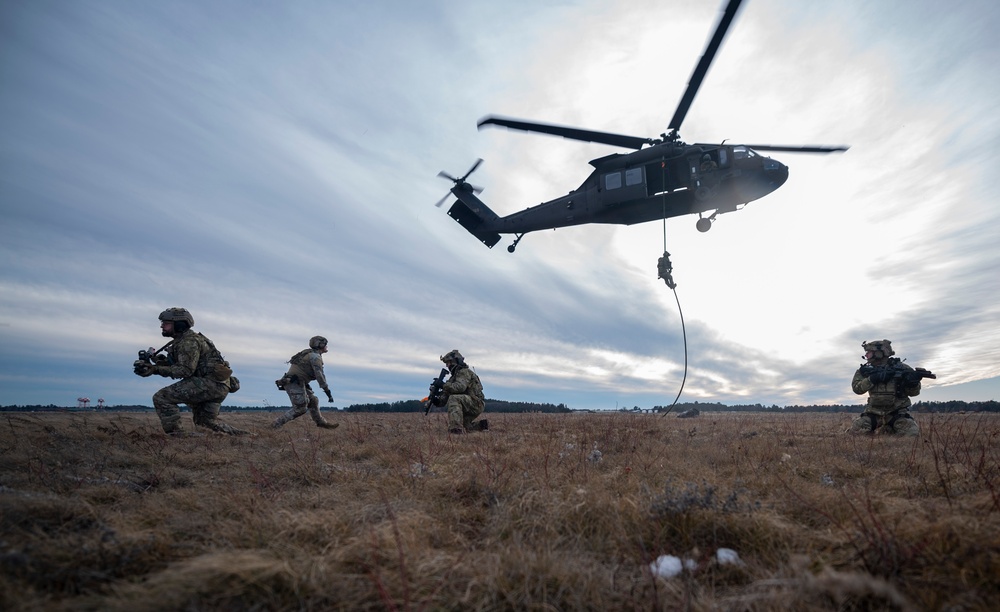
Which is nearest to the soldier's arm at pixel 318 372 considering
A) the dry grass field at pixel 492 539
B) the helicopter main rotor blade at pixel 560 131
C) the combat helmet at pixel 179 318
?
the combat helmet at pixel 179 318

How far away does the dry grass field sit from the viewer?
5.99ft

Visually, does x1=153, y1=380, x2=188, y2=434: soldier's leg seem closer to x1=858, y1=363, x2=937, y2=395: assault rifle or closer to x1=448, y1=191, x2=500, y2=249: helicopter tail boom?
x1=448, y1=191, x2=500, y2=249: helicopter tail boom

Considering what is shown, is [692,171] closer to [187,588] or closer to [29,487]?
[187,588]

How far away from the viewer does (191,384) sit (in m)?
7.83

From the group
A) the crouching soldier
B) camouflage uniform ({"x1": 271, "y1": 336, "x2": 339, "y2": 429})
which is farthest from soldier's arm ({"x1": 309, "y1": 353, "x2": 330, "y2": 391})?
the crouching soldier

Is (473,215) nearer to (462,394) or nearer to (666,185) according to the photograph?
(666,185)

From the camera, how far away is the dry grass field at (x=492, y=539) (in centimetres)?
183

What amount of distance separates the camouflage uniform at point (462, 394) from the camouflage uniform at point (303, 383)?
9.73ft

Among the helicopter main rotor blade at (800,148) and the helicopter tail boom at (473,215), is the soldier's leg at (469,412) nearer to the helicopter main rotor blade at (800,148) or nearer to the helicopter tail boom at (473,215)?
the helicopter tail boom at (473,215)

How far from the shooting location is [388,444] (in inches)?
263

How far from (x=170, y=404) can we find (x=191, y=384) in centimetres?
45

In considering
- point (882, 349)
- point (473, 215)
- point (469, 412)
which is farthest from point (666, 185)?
point (469, 412)

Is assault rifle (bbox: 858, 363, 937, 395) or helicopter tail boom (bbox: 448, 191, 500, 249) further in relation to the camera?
helicopter tail boom (bbox: 448, 191, 500, 249)

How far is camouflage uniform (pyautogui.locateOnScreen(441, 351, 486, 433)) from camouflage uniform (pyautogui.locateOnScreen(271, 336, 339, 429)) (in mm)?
2965
